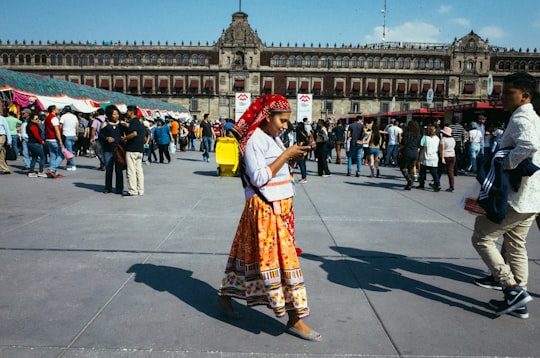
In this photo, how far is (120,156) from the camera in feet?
24.7

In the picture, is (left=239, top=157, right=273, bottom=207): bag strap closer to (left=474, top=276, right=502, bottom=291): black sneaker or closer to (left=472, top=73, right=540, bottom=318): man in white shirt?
(left=472, top=73, right=540, bottom=318): man in white shirt

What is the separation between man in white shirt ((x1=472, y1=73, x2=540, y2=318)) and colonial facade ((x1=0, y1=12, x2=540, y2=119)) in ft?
197

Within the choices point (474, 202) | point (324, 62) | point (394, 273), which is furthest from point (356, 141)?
point (324, 62)

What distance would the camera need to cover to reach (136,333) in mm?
2559

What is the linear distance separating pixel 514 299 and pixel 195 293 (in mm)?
2363

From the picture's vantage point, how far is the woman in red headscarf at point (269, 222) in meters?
2.51

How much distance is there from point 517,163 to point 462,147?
1173 centimetres

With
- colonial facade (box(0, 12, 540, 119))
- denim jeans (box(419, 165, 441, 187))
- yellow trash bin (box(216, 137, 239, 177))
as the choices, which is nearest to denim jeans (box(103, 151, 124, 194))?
yellow trash bin (box(216, 137, 239, 177))

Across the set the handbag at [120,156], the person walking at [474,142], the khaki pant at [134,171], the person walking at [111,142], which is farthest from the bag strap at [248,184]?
the person walking at [474,142]

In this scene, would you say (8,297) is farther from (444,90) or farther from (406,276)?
(444,90)

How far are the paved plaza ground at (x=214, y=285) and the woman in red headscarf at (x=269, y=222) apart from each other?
240mm

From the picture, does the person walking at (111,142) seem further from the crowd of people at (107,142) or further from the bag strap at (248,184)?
the bag strap at (248,184)

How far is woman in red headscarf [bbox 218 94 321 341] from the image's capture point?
251cm

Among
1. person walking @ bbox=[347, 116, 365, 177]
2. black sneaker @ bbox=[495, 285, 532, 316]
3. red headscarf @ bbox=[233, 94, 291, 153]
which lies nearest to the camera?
red headscarf @ bbox=[233, 94, 291, 153]
